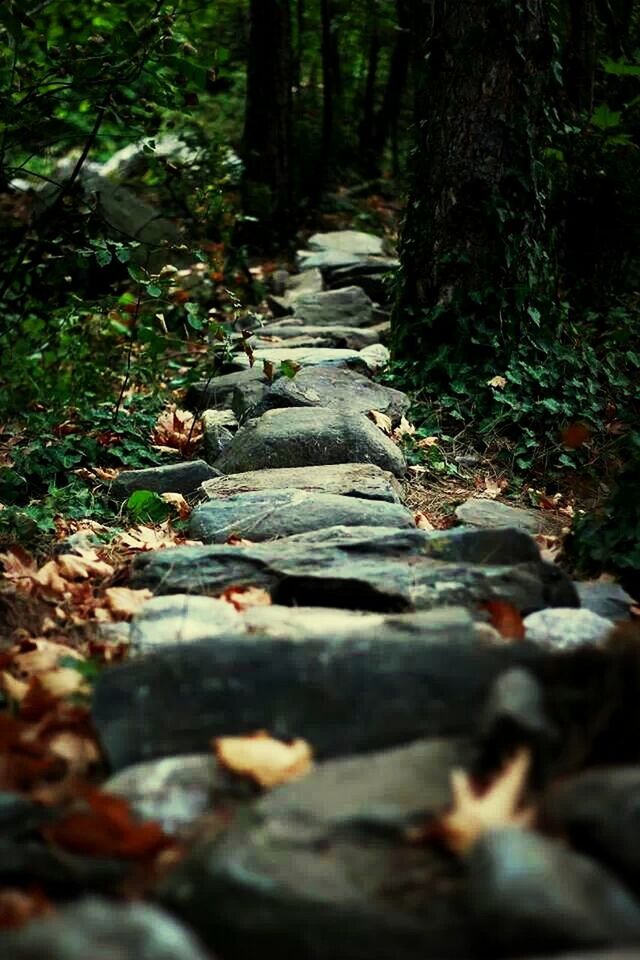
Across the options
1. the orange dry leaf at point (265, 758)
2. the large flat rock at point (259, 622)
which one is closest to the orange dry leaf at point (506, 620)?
the large flat rock at point (259, 622)

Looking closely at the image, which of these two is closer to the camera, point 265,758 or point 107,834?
point 107,834

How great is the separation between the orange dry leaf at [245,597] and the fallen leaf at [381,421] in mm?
2572

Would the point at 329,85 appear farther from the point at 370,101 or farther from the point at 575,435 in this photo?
the point at 575,435

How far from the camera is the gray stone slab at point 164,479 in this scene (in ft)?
17.1

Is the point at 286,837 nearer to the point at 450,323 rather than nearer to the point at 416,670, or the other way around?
the point at 416,670

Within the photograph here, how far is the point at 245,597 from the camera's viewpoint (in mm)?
3426

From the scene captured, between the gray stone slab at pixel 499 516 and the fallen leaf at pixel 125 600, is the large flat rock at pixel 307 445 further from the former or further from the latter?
the fallen leaf at pixel 125 600

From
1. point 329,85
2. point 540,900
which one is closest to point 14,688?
point 540,900

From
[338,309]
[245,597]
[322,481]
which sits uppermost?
[245,597]

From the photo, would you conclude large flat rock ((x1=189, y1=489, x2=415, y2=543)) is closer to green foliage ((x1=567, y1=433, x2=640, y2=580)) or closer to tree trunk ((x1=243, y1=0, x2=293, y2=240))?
green foliage ((x1=567, y1=433, x2=640, y2=580))

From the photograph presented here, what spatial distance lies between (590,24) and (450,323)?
14.1ft

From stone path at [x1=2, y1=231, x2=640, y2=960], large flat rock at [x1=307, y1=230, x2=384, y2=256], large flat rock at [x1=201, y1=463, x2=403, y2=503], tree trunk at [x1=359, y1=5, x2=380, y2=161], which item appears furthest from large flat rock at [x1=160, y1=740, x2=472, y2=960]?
tree trunk at [x1=359, y1=5, x2=380, y2=161]

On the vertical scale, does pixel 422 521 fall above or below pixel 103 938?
below

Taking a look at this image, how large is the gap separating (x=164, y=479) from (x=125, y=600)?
1776mm
